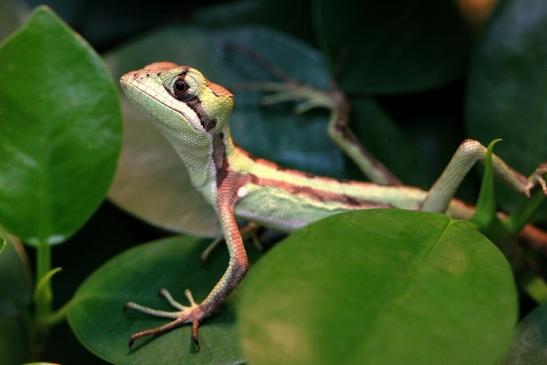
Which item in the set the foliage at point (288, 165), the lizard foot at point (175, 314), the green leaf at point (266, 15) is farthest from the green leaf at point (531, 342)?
the green leaf at point (266, 15)

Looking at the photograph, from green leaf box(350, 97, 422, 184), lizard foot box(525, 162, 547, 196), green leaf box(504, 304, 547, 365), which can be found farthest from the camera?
green leaf box(350, 97, 422, 184)

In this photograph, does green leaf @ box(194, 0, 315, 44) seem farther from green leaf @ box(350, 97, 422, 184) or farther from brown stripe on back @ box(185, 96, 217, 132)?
brown stripe on back @ box(185, 96, 217, 132)

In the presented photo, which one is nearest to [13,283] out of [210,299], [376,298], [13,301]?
[13,301]

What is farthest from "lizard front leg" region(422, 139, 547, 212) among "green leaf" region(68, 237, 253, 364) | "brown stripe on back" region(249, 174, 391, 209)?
"green leaf" region(68, 237, 253, 364)

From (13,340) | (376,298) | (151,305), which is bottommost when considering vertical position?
(13,340)

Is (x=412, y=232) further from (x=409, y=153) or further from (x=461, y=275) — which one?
(x=409, y=153)

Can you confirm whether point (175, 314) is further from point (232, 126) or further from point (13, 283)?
point (232, 126)

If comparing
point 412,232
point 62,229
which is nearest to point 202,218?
point 62,229
